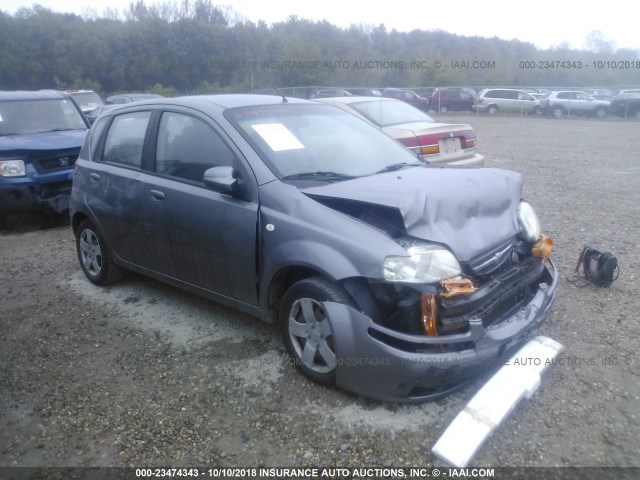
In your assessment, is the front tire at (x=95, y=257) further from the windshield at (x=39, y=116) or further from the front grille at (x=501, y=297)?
the windshield at (x=39, y=116)

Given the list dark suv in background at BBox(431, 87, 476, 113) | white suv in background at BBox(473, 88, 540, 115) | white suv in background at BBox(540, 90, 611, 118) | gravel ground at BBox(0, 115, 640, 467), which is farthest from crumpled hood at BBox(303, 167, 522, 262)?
dark suv in background at BBox(431, 87, 476, 113)

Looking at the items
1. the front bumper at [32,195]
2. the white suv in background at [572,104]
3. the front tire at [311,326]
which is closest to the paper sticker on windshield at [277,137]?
the front tire at [311,326]

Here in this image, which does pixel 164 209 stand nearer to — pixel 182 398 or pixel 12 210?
pixel 182 398

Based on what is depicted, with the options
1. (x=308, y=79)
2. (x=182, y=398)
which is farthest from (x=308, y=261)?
(x=308, y=79)

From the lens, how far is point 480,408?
282 centimetres

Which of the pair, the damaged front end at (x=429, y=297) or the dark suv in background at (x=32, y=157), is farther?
the dark suv in background at (x=32, y=157)

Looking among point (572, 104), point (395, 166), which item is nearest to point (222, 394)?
point (395, 166)

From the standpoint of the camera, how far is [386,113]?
27.4 feet

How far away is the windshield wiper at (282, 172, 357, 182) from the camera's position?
3607 mm

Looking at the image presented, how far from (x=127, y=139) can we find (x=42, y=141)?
144 inches

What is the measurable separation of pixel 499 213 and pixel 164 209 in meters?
2.39

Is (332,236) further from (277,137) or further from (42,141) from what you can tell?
(42,141)

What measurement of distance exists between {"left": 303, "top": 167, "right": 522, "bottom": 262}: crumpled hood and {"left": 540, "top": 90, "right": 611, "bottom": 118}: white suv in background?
2692 centimetres

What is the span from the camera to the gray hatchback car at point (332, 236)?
2906mm
